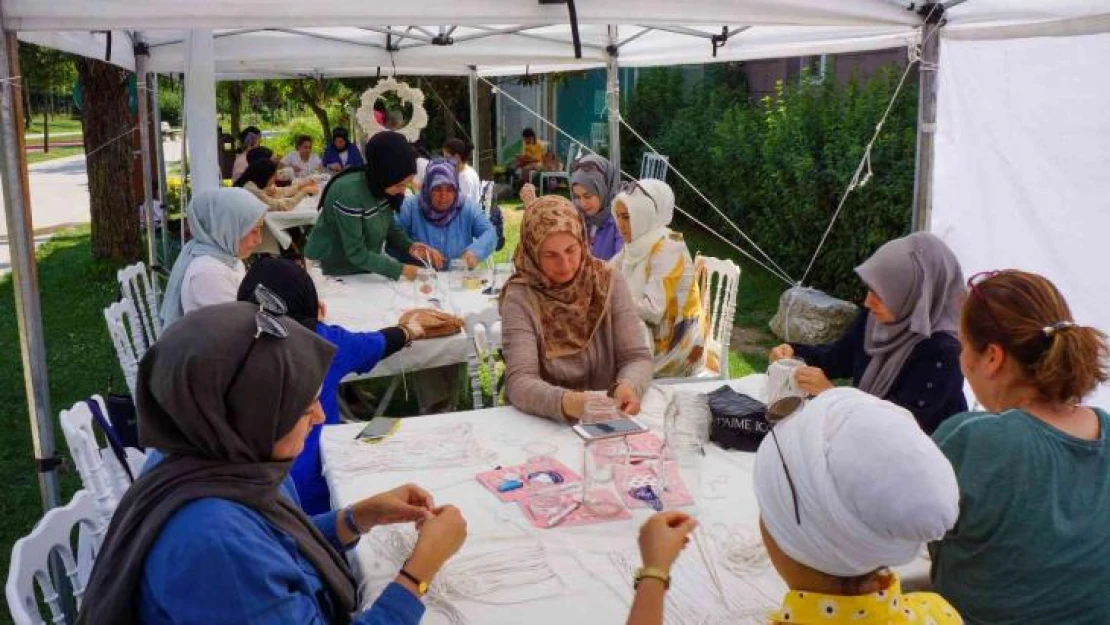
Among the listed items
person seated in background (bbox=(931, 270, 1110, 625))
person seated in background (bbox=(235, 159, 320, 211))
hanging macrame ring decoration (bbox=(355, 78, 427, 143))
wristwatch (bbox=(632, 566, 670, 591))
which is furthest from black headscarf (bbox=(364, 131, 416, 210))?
hanging macrame ring decoration (bbox=(355, 78, 427, 143))

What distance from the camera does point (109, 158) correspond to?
32.2 ft

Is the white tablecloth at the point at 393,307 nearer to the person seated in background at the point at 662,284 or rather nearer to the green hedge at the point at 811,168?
the person seated in background at the point at 662,284

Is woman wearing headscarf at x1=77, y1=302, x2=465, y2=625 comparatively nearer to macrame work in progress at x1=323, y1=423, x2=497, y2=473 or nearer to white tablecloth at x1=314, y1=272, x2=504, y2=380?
macrame work in progress at x1=323, y1=423, x2=497, y2=473

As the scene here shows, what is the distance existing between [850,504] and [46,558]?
59.8 inches

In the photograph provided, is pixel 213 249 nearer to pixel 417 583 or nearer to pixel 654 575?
pixel 417 583

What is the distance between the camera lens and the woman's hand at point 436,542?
167 centimetres

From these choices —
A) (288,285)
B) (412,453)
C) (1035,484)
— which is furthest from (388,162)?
(1035,484)

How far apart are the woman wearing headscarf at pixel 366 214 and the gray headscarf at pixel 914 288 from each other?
111 inches

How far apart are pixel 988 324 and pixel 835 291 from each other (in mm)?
6525

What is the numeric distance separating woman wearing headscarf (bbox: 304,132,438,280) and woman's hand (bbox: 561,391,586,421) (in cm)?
247

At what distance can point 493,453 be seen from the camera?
2488 millimetres

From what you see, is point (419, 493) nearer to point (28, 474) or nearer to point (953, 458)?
point (953, 458)

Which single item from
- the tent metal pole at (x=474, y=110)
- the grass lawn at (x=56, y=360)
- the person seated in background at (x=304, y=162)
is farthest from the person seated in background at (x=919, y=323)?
the person seated in background at (x=304, y=162)

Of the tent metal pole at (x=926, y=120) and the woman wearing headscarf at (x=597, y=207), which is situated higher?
the tent metal pole at (x=926, y=120)
